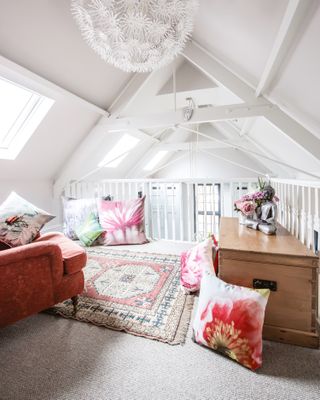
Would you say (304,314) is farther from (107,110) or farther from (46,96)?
(107,110)

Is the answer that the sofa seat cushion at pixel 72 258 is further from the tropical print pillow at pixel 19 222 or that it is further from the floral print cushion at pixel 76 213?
the floral print cushion at pixel 76 213

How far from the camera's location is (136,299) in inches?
74.5

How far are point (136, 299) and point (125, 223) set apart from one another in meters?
1.44

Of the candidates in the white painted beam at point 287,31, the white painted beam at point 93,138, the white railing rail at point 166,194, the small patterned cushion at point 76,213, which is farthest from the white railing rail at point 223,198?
the white painted beam at point 287,31

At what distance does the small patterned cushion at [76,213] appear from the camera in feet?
11.1

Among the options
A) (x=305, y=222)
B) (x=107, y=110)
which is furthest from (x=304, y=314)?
(x=107, y=110)

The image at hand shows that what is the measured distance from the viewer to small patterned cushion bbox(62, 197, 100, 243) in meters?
3.39

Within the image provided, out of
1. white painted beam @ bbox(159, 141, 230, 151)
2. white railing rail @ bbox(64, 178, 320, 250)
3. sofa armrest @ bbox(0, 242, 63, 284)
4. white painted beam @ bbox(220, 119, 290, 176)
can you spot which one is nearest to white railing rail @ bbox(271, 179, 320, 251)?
white railing rail @ bbox(64, 178, 320, 250)

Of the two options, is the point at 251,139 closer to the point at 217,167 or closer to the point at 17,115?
the point at 217,167

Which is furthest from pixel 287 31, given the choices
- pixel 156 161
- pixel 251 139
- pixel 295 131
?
pixel 156 161

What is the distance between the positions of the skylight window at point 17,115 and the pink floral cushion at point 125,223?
1429 mm

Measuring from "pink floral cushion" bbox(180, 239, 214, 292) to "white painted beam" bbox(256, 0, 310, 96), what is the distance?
157cm

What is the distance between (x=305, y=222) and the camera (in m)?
1.77

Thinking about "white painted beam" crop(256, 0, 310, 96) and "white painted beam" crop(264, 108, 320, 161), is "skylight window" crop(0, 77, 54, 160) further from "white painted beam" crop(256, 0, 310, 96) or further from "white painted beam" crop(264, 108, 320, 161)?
"white painted beam" crop(264, 108, 320, 161)
